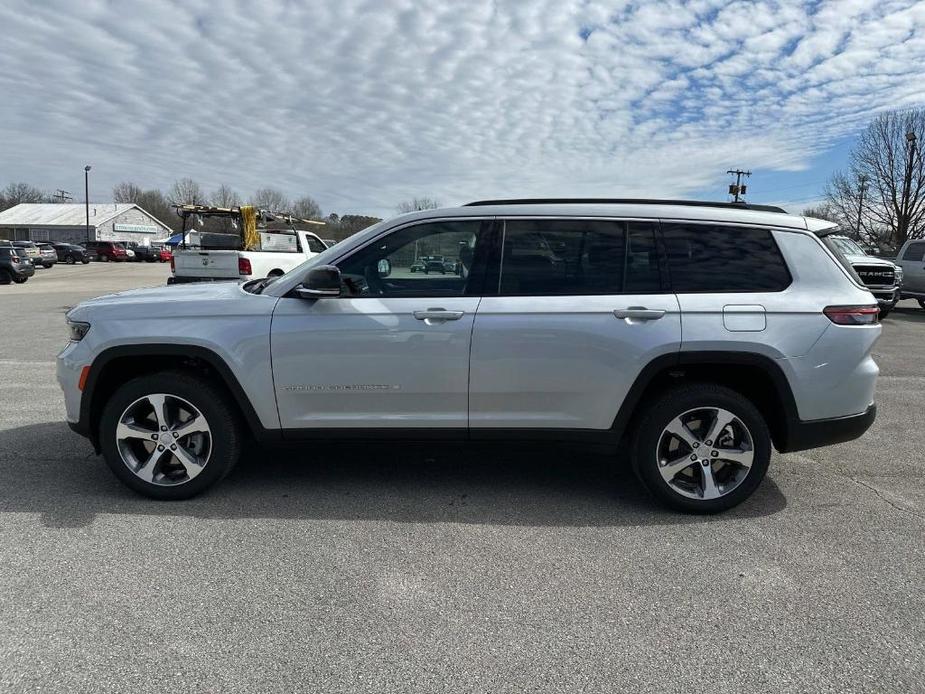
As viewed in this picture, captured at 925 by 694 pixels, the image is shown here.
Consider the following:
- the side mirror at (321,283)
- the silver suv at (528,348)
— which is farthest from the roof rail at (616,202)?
the side mirror at (321,283)

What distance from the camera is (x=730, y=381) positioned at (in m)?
3.76

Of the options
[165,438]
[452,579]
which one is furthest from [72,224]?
[452,579]

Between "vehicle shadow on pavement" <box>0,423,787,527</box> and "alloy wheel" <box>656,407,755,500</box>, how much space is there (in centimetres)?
18

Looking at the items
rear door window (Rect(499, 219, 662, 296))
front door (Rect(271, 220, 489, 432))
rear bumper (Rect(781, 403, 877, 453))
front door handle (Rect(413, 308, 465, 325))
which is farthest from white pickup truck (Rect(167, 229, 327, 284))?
rear bumper (Rect(781, 403, 877, 453))

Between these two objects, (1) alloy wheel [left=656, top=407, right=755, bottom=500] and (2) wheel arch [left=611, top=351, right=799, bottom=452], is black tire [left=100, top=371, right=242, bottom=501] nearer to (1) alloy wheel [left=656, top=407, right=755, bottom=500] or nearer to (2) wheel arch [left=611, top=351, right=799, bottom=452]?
(2) wheel arch [left=611, top=351, right=799, bottom=452]

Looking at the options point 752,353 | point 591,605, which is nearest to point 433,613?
point 591,605

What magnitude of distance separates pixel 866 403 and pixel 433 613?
282 centimetres

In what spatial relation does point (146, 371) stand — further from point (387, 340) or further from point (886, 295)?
point (886, 295)

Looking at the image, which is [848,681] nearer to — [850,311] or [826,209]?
[850,311]

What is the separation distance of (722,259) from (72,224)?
288 ft

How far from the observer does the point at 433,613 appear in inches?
106

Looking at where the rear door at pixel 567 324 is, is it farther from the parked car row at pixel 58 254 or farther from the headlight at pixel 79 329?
the parked car row at pixel 58 254

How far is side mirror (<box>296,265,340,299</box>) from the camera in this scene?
3457mm

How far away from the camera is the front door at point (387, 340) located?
11.6ft
